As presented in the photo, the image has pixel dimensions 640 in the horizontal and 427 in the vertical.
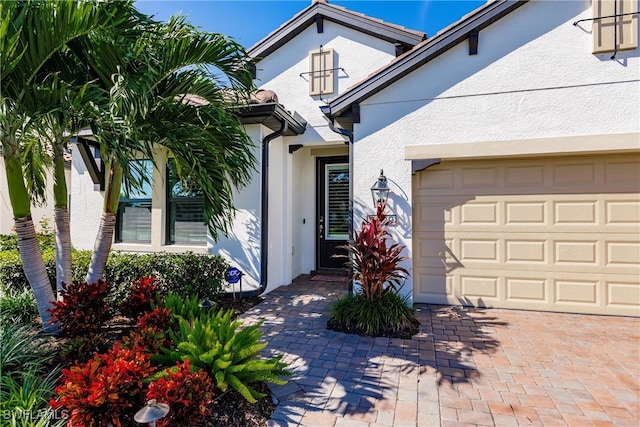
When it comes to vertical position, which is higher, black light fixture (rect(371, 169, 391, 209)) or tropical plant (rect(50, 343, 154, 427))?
black light fixture (rect(371, 169, 391, 209))

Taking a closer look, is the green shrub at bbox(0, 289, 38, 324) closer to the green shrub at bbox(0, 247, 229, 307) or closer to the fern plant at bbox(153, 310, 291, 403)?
the green shrub at bbox(0, 247, 229, 307)

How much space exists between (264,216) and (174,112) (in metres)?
3.05

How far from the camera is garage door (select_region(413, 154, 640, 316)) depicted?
5.54m

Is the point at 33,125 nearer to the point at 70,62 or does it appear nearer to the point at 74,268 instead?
the point at 70,62

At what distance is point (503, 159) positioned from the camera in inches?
235

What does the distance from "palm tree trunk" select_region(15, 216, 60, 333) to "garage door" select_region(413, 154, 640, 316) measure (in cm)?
581

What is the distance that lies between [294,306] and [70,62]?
4965mm

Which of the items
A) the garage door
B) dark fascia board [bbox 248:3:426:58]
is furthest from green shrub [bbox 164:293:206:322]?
dark fascia board [bbox 248:3:426:58]

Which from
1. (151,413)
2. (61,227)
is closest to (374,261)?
(151,413)

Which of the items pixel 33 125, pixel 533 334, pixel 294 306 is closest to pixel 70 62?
pixel 33 125

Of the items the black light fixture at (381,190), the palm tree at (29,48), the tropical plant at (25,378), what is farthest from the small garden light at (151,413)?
the black light fixture at (381,190)

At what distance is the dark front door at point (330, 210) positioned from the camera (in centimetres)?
900

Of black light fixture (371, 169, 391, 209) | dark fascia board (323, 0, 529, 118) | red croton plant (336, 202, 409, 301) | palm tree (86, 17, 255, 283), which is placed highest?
dark fascia board (323, 0, 529, 118)

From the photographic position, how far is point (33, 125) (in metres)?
3.42
